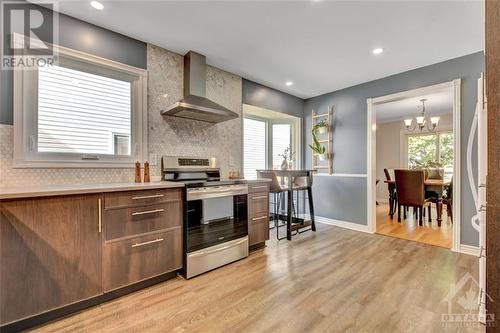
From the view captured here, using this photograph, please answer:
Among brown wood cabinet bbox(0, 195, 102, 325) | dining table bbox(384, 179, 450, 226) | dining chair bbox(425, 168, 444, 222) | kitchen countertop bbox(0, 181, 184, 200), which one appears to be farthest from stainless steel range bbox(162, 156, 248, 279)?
dining chair bbox(425, 168, 444, 222)

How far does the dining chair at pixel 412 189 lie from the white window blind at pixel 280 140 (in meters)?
2.16

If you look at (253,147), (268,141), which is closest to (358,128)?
(268,141)

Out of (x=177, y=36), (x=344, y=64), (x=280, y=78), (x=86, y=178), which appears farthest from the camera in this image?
(x=280, y=78)

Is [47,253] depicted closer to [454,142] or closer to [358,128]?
[358,128]

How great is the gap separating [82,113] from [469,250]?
4626 millimetres

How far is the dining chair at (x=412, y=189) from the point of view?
3847 millimetres

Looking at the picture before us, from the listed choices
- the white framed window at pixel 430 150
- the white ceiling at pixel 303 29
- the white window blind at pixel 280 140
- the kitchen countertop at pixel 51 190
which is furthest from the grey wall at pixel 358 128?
the white framed window at pixel 430 150

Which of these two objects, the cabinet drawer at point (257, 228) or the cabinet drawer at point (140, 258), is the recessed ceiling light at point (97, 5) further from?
the cabinet drawer at point (257, 228)

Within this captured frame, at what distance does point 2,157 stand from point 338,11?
3091 mm

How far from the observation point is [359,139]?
3756 millimetres

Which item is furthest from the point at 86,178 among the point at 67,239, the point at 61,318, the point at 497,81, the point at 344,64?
the point at 344,64

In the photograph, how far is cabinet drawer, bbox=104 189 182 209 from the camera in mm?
1742

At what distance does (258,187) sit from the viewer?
9.56 feet

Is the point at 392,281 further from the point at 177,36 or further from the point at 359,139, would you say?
the point at 177,36
